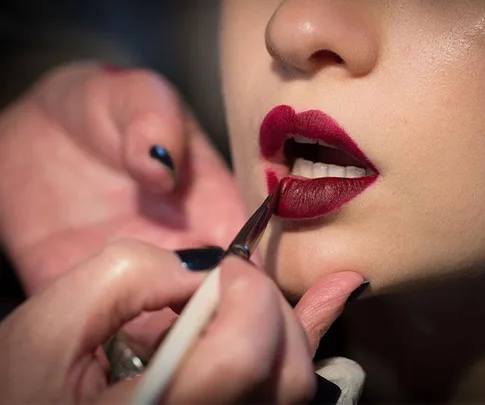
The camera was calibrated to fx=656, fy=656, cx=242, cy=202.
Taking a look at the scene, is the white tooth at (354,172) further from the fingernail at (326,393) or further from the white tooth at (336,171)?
the fingernail at (326,393)

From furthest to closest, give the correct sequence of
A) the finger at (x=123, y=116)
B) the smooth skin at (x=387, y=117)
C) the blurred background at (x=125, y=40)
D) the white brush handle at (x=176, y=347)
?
the blurred background at (x=125, y=40) → the finger at (x=123, y=116) → the smooth skin at (x=387, y=117) → the white brush handle at (x=176, y=347)

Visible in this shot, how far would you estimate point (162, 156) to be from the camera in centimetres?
61

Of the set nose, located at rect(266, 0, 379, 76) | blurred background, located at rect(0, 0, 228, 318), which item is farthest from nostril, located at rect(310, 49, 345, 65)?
blurred background, located at rect(0, 0, 228, 318)

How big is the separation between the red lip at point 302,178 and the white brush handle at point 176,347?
0.51 feet

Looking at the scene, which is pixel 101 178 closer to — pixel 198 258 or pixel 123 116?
pixel 123 116

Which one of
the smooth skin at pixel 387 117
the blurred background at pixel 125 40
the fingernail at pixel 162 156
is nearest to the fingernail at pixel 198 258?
the smooth skin at pixel 387 117

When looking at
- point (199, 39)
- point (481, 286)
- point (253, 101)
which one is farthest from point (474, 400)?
point (199, 39)

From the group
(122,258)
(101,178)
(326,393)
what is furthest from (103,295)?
(101,178)

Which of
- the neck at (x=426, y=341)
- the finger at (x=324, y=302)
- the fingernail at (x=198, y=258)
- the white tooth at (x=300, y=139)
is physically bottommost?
the neck at (x=426, y=341)

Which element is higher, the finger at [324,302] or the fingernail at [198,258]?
the fingernail at [198,258]

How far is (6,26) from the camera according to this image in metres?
0.88

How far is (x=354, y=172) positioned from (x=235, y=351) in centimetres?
21

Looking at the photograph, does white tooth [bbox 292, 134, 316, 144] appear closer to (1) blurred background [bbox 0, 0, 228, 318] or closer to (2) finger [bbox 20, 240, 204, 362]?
(2) finger [bbox 20, 240, 204, 362]

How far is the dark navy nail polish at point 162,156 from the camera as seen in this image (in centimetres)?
61
